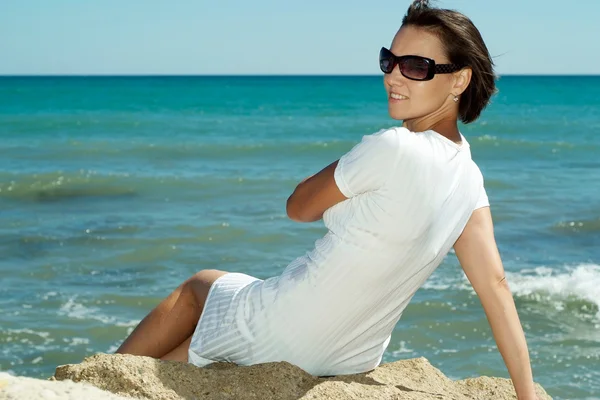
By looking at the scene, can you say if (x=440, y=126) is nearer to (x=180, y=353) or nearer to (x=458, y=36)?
(x=458, y=36)

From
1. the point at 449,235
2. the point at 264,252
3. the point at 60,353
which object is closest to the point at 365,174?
the point at 449,235

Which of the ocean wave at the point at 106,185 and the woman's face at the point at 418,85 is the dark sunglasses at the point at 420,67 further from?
the ocean wave at the point at 106,185

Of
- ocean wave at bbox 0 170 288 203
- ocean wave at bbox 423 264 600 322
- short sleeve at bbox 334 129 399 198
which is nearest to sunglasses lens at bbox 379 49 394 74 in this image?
short sleeve at bbox 334 129 399 198

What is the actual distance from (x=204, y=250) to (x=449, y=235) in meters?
6.63

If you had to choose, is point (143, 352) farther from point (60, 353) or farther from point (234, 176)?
point (234, 176)

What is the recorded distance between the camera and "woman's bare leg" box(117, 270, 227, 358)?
9.79 feet

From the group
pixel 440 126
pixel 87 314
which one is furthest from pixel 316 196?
pixel 87 314

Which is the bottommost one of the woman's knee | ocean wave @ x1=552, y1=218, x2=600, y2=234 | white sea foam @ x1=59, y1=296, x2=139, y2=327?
ocean wave @ x1=552, y1=218, x2=600, y2=234

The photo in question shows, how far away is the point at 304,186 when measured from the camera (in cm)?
268

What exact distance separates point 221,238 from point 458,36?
7266mm

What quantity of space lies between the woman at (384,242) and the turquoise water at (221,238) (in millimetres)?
2857

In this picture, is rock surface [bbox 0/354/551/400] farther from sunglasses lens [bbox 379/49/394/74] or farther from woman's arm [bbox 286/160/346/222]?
sunglasses lens [bbox 379/49/394/74]

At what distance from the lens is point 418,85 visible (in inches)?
109

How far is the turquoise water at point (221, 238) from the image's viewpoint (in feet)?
20.6
